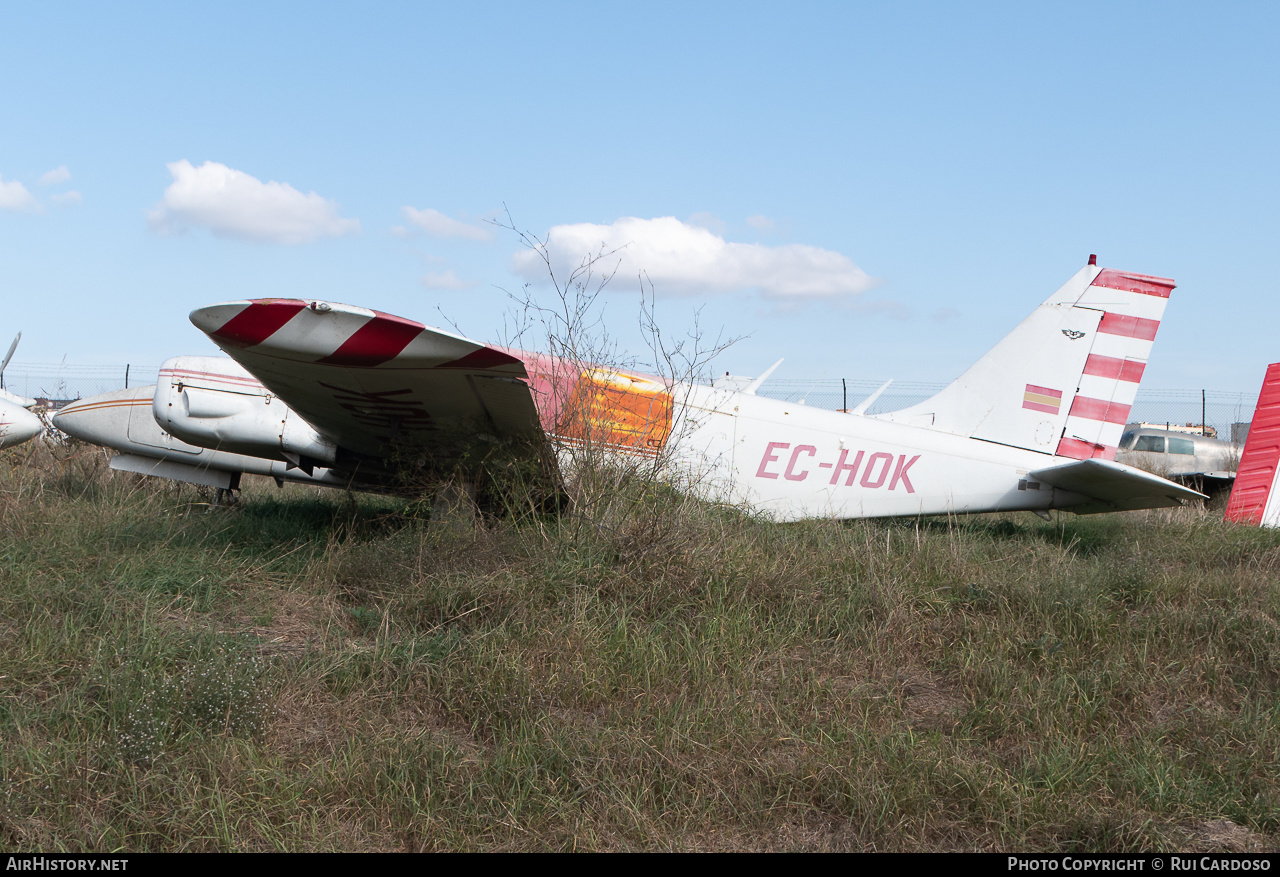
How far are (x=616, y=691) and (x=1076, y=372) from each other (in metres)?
5.73

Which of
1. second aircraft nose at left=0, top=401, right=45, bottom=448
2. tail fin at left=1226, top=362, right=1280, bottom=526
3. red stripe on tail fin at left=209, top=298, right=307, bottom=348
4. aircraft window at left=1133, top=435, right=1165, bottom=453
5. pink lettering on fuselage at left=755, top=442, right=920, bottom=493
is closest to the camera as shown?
red stripe on tail fin at left=209, top=298, right=307, bottom=348

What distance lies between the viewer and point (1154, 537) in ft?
22.3

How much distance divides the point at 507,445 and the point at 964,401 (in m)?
4.44

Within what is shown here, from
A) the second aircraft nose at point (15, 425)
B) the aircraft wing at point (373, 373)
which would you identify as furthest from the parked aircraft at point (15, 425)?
the aircraft wing at point (373, 373)

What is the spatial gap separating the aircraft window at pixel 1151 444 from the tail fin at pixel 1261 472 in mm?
8819

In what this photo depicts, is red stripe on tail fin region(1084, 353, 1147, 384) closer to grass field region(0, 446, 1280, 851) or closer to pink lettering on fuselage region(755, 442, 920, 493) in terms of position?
pink lettering on fuselage region(755, 442, 920, 493)

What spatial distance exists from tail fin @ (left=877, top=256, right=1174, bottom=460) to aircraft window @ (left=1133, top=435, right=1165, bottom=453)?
10926 mm

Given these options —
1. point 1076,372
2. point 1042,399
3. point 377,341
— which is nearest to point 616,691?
point 377,341

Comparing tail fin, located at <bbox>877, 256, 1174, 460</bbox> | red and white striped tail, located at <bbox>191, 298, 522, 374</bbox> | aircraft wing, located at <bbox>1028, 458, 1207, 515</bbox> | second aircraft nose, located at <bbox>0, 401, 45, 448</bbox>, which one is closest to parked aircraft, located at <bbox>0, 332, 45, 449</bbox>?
second aircraft nose, located at <bbox>0, 401, 45, 448</bbox>

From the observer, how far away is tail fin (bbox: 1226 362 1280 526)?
25.0 feet

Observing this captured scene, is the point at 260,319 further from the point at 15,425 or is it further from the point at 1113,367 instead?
the point at 1113,367

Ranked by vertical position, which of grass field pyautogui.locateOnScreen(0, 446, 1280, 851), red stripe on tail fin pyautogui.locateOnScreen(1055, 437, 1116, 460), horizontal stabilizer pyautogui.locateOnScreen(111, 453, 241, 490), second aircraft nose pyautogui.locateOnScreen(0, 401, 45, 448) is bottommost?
grass field pyautogui.locateOnScreen(0, 446, 1280, 851)

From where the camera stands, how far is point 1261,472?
25.7ft

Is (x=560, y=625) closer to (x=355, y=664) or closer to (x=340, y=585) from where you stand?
(x=355, y=664)
